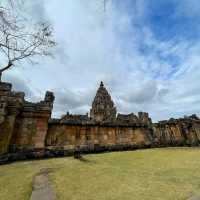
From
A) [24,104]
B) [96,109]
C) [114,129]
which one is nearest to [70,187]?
[24,104]

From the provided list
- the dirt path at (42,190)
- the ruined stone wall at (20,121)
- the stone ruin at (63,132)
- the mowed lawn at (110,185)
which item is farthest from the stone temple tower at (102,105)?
the dirt path at (42,190)

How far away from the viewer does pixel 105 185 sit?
9.98 ft

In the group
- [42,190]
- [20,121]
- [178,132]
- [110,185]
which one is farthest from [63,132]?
[178,132]

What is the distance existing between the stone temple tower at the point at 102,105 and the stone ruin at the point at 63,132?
43.7m

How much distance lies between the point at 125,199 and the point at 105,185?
0.71 metres

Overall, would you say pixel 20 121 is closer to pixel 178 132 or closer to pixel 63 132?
pixel 63 132

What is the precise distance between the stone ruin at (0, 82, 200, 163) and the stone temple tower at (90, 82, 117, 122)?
43.7m

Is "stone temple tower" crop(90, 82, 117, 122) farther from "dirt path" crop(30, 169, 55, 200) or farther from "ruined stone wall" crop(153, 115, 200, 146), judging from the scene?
"dirt path" crop(30, 169, 55, 200)

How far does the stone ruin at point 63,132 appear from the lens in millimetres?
6154

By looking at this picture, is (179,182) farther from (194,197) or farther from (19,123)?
(19,123)

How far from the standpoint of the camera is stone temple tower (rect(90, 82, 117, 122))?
54.3 m

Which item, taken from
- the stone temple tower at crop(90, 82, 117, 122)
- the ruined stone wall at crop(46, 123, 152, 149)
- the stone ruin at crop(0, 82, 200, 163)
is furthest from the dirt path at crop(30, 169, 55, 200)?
the stone temple tower at crop(90, 82, 117, 122)

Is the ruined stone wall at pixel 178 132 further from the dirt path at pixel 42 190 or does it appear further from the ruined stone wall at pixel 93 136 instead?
the dirt path at pixel 42 190

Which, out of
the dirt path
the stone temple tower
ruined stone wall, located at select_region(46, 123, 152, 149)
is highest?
the stone temple tower
